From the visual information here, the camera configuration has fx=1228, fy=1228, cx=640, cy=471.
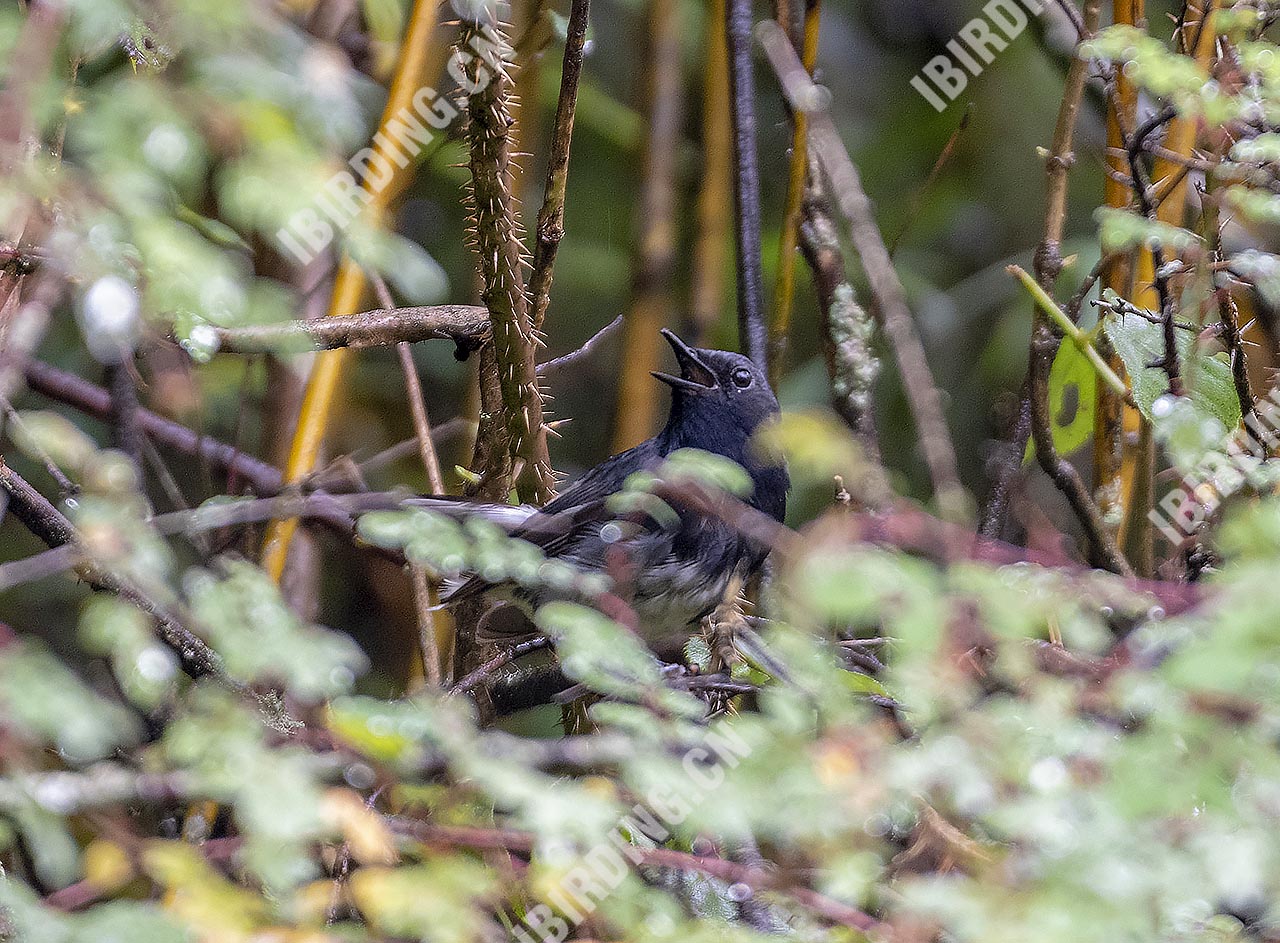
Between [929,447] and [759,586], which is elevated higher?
[929,447]

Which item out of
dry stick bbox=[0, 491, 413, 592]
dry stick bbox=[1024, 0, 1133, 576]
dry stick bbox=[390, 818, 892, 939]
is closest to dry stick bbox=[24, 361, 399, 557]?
dry stick bbox=[0, 491, 413, 592]

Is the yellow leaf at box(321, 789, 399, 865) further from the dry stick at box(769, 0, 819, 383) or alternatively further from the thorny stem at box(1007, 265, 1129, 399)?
the dry stick at box(769, 0, 819, 383)

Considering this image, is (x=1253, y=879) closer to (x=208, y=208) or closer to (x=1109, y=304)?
(x=1109, y=304)

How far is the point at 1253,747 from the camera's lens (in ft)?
3.15

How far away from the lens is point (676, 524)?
9.70 ft

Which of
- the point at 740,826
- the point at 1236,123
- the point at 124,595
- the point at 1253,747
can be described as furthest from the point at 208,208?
the point at 1253,747

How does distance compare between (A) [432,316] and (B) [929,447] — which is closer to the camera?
(B) [929,447]

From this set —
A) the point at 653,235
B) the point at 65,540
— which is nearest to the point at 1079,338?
the point at 65,540

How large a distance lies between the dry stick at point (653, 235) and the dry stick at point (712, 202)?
3.9 inches

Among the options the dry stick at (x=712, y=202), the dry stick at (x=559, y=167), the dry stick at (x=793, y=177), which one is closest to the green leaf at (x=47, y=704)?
the dry stick at (x=559, y=167)

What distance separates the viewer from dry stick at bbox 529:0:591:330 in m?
2.28

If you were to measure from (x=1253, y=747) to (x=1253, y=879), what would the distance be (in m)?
0.13

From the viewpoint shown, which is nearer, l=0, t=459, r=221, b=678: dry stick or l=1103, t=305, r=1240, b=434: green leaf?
l=1103, t=305, r=1240, b=434: green leaf

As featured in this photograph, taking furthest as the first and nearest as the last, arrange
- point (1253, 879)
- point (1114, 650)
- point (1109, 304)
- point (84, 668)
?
point (84, 668)
point (1109, 304)
point (1114, 650)
point (1253, 879)
